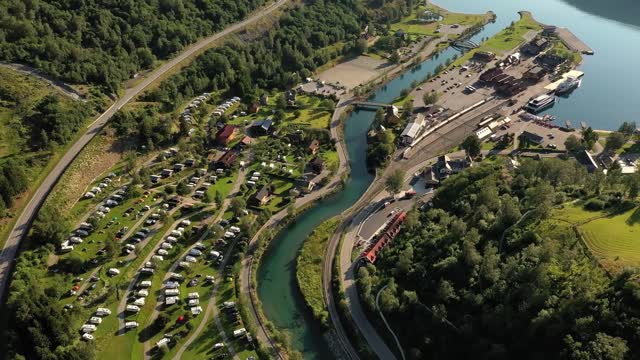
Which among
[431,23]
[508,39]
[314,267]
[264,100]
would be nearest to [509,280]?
[314,267]

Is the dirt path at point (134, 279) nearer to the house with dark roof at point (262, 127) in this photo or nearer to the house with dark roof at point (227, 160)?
the house with dark roof at point (227, 160)

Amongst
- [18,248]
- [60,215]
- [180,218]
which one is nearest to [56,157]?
[60,215]

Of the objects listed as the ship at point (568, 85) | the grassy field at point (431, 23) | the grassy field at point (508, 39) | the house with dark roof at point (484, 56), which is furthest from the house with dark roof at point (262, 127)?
the ship at point (568, 85)

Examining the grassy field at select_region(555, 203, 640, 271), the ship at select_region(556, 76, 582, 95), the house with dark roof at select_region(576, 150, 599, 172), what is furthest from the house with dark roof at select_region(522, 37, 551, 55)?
the grassy field at select_region(555, 203, 640, 271)

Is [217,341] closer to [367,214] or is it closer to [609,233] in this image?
[367,214]

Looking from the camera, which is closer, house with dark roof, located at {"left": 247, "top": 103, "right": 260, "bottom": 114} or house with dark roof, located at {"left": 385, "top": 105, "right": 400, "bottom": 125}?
house with dark roof, located at {"left": 385, "top": 105, "right": 400, "bottom": 125}

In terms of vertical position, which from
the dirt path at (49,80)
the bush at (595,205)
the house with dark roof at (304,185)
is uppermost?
the dirt path at (49,80)

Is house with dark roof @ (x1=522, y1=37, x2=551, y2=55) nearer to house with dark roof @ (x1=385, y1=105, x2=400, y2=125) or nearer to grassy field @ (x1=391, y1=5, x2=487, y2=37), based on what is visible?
grassy field @ (x1=391, y1=5, x2=487, y2=37)
